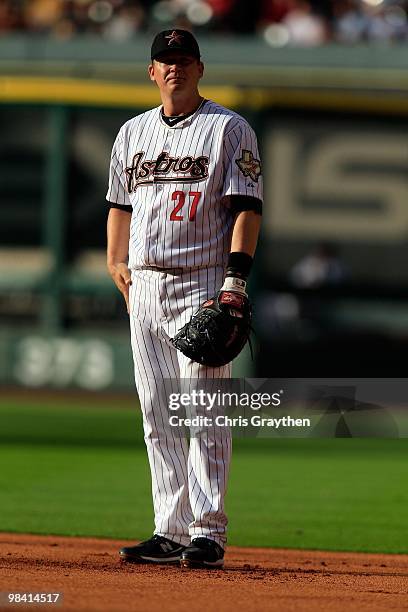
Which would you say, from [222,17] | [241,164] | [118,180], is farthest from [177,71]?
[222,17]

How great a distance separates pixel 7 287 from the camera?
57.7ft

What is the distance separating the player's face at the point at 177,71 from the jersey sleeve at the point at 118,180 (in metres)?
0.33

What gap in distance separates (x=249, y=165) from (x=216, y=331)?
25.9 inches

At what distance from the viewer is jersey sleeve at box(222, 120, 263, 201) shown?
16.1 ft

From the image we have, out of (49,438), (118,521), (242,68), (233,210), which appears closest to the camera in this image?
(233,210)

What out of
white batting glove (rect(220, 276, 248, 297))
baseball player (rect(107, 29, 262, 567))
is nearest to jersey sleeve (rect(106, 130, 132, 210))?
baseball player (rect(107, 29, 262, 567))

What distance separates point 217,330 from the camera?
4.80 meters

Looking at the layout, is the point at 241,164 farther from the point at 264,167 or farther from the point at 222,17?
the point at 222,17

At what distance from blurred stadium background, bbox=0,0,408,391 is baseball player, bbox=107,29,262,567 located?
11750 mm

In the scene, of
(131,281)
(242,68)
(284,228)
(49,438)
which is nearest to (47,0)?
(242,68)

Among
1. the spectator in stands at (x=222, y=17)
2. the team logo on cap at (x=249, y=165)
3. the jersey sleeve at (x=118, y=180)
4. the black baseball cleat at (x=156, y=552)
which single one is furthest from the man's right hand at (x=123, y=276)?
the spectator in stands at (x=222, y=17)

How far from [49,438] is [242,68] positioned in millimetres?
7529

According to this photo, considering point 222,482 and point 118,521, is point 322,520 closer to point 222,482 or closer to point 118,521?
point 118,521

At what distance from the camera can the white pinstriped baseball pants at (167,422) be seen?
498 centimetres
